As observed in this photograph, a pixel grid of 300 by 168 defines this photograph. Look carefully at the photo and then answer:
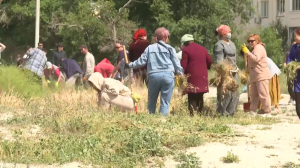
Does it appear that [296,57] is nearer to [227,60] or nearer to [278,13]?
[227,60]

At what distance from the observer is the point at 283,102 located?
18547mm

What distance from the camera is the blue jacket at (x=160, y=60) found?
471 inches

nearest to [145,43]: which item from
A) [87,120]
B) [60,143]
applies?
[87,120]


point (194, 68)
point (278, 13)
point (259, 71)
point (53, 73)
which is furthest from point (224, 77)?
point (278, 13)

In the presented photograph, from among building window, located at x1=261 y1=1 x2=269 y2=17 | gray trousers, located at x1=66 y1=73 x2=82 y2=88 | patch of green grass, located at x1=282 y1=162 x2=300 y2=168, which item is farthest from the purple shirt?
building window, located at x1=261 y1=1 x2=269 y2=17

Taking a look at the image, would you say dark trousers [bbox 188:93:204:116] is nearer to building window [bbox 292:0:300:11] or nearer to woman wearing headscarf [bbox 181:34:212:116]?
woman wearing headscarf [bbox 181:34:212:116]

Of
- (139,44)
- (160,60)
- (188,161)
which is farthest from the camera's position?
(139,44)

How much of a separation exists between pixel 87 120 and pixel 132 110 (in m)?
2.43

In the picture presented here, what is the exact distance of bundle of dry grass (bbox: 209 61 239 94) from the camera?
39.6 ft

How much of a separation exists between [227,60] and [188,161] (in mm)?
4794

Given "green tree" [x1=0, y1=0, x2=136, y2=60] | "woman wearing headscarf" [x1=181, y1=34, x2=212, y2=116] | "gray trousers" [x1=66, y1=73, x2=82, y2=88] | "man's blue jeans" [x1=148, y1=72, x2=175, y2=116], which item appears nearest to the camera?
"man's blue jeans" [x1=148, y1=72, x2=175, y2=116]

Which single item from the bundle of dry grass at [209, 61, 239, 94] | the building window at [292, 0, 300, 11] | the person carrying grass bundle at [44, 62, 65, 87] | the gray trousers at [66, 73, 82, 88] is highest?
the building window at [292, 0, 300, 11]

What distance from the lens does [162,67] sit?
12.0 metres

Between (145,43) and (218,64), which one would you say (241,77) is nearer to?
(218,64)
